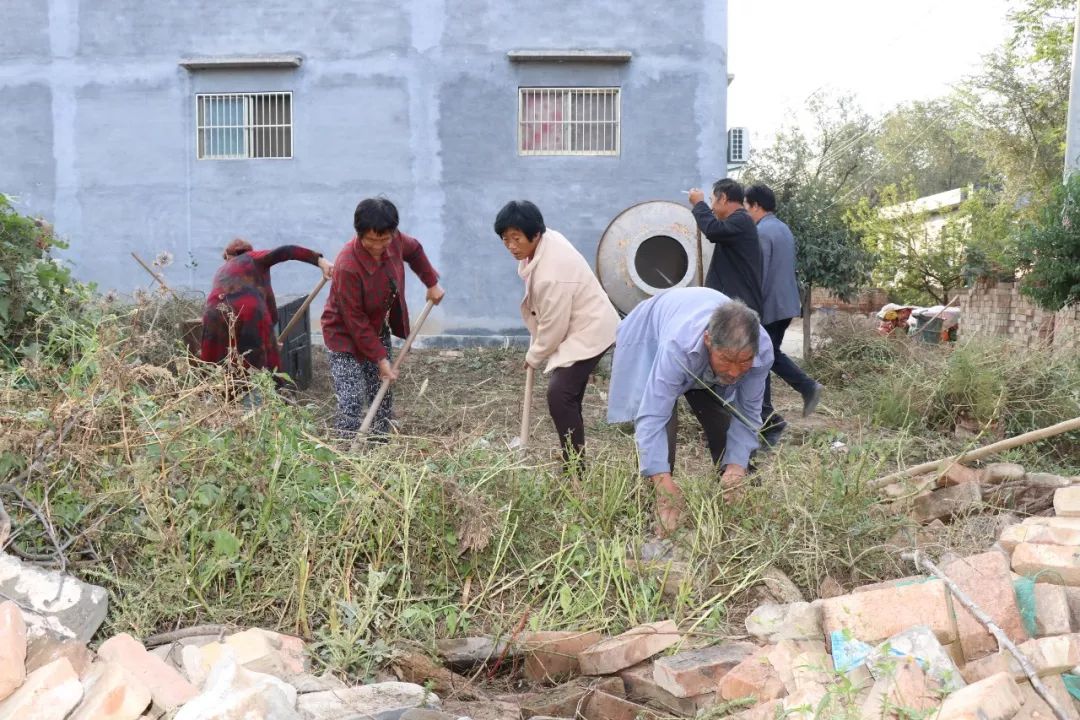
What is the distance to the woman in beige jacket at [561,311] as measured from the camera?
15.1 ft

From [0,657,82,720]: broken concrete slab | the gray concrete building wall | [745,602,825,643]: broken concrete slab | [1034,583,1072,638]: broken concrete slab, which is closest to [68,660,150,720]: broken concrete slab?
[0,657,82,720]: broken concrete slab

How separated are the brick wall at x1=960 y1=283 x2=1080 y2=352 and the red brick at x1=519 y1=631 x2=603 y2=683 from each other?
17.8ft

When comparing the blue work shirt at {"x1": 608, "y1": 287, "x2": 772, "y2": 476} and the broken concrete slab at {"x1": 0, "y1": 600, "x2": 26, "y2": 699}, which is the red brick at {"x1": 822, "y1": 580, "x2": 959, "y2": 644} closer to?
the blue work shirt at {"x1": 608, "y1": 287, "x2": 772, "y2": 476}

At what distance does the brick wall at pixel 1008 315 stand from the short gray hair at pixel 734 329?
4681 millimetres

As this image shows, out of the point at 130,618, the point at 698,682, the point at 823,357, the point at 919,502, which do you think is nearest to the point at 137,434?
the point at 130,618

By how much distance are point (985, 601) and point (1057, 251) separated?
4950 millimetres

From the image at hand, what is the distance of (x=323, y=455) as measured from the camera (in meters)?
3.73

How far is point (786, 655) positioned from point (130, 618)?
184cm

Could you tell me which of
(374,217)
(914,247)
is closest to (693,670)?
(374,217)

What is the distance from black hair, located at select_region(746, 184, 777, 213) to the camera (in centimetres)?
613

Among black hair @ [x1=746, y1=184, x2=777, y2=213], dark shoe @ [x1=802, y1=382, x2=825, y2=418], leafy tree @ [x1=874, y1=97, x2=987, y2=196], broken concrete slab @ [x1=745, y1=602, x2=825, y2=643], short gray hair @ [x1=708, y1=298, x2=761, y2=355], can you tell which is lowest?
broken concrete slab @ [x1=745, y1=602, x2=825, y2=643]

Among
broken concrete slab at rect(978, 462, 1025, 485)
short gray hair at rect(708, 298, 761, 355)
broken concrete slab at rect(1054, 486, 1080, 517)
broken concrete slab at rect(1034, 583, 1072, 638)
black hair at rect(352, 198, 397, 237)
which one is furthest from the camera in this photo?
black hair at rect(352, 198, 397, 237)

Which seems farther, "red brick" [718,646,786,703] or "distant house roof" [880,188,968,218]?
"distant house roof" [880,188,968,218]

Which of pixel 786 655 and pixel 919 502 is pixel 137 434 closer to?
pixel 786 655
